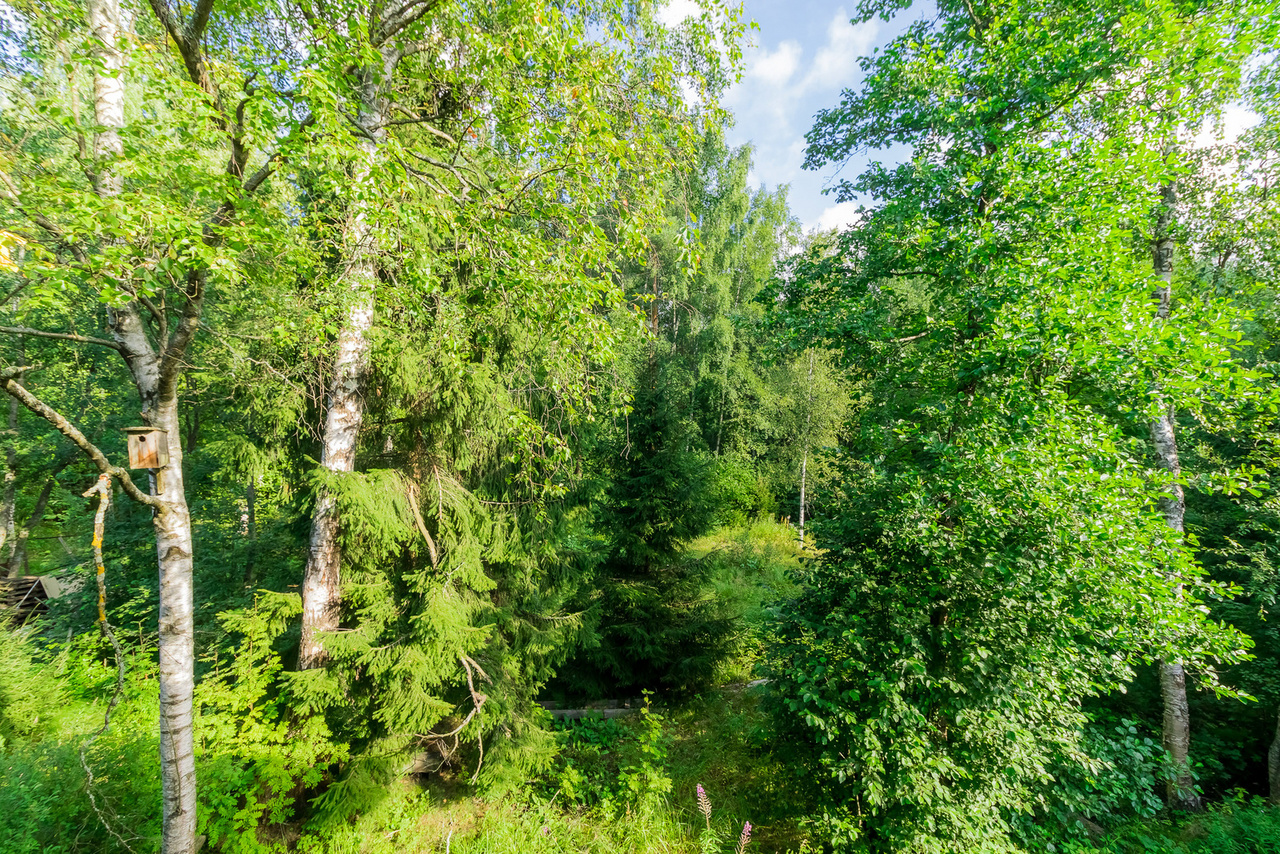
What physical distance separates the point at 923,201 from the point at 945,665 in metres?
4.73

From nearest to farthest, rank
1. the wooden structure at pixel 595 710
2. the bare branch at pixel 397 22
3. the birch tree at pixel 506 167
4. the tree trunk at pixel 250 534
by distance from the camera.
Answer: the bare branch at pixel 397 22 < the birch tree at pixel 506 167 < the wooden structure at pixel 595 710 < the tree trunk at pixel 250 534

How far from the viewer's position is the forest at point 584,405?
Result: 2949 millimetres

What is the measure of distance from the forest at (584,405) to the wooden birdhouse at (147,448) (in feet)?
0.11

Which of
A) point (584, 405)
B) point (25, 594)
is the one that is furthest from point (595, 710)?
point (25, 594)

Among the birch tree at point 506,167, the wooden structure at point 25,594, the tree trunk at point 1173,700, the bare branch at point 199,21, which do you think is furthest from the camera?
the wooden structure at point 25,594

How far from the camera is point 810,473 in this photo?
16812 mm

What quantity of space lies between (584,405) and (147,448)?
3.04 m

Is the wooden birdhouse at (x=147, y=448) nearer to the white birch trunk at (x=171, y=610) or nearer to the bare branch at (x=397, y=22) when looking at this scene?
the white birch trunk at (x=171, y=610)

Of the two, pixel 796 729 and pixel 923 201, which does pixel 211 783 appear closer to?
pixel 796 729

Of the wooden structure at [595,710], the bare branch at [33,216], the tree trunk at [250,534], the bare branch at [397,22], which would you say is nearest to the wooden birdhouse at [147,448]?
the bare branch at [33,216]

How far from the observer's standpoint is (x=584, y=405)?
14.9ft

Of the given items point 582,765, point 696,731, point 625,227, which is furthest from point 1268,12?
point 582,765

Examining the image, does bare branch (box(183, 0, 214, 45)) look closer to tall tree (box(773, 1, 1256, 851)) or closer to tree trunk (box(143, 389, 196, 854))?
tree trunk (box(143, 389, 196, 854))

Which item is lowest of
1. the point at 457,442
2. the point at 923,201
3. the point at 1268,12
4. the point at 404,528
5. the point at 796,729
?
the point at 796,729
